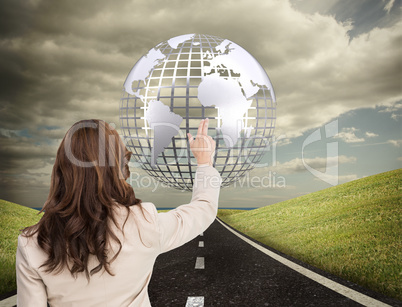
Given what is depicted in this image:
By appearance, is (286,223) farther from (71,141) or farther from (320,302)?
(71,141)

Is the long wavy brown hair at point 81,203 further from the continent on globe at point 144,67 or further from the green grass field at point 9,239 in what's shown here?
the continent on globe at point 144,67

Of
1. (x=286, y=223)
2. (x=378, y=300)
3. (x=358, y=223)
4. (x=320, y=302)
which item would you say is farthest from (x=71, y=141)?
(x=286, y=223)

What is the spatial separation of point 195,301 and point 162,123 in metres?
2.79

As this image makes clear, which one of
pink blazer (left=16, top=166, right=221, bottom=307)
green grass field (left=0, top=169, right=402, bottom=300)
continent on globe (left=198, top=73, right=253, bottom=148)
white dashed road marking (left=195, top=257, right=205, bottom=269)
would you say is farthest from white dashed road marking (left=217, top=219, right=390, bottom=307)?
pink blazer (left=16, top=166, right=221, bottom=307)

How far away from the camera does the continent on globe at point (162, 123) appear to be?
518cm

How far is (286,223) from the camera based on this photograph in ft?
29.3

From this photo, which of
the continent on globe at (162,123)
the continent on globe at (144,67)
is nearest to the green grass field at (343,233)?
the continent on globe at (162,123)

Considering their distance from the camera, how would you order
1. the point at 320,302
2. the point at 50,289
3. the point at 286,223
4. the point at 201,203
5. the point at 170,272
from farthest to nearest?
1. the point at 286,223
2. the point at 170,272
3. the point at 320,302
4. the point at 201,203
5. the point at 50,289

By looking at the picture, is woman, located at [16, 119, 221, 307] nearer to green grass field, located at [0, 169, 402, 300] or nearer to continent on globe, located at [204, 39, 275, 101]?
green grass field, located at [0, 169, 402, 300]

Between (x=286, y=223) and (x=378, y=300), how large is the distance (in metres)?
5.64

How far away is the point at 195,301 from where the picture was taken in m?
3.37

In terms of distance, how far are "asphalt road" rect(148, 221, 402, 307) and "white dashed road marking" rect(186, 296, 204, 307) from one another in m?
0.01

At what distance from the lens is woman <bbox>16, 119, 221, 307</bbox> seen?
54.2 inches

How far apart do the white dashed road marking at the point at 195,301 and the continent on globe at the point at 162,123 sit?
250cm
